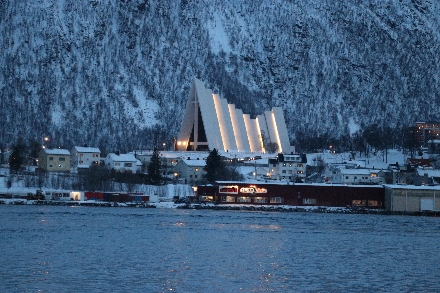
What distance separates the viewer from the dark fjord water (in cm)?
2292

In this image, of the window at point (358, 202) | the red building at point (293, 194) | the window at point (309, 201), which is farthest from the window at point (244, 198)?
the window at point (358, 202)

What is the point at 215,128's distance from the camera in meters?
78.2

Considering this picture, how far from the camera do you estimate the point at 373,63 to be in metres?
172

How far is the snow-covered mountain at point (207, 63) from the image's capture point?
5477 inches

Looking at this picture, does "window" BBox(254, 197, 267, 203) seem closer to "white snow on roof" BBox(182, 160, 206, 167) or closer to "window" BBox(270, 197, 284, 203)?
"window" BBox(270, 197, 284, 203)

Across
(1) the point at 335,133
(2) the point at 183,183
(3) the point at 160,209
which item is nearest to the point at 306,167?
(2) the point at 183,183

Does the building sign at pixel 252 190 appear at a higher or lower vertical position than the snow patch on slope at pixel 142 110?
lower

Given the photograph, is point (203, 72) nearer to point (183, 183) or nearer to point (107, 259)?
point (183, 183)

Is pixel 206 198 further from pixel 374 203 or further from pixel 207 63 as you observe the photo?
pixel 207 63

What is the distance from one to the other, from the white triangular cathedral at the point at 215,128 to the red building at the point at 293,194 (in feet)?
73.4

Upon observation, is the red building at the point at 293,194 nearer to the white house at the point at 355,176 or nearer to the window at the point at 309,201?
the window at the point at 309,201

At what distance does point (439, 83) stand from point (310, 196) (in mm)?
116578

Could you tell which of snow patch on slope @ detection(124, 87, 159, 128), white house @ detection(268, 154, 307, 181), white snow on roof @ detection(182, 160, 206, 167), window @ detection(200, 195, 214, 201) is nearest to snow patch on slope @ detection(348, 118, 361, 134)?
snow patch on slope @ detection(124, 87, 159, 128)

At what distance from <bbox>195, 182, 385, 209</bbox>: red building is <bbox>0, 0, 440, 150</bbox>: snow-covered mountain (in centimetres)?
6959
